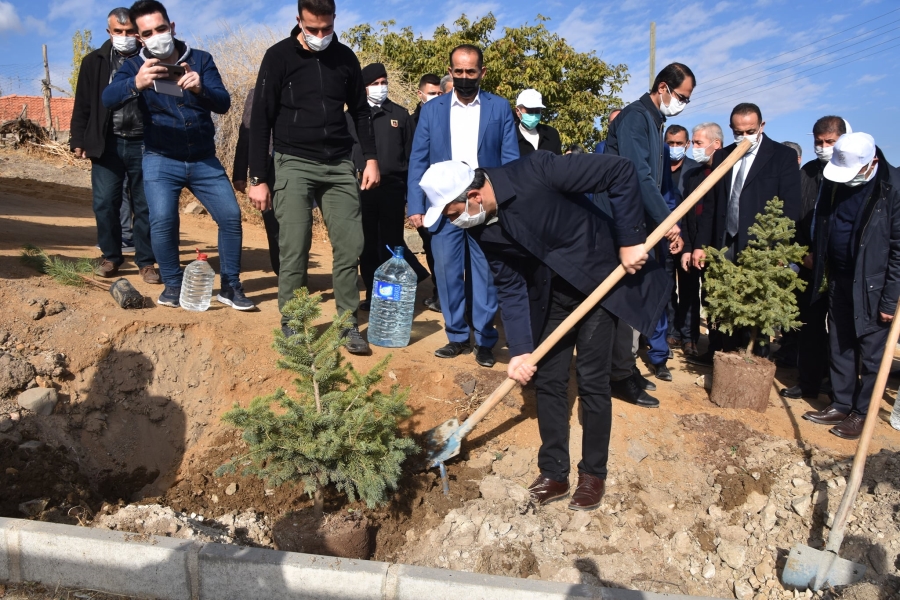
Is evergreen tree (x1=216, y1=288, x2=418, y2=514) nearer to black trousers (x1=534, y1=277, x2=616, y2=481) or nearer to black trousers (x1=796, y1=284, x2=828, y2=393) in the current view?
black trousers (x1=534, y1=277, x2=616, y2=481)

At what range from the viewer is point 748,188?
5.82 m

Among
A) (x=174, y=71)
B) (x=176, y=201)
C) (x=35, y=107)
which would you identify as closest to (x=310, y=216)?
(x=176, y=201)

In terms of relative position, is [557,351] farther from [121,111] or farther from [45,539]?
[121,111]

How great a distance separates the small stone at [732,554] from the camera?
3.91 metres

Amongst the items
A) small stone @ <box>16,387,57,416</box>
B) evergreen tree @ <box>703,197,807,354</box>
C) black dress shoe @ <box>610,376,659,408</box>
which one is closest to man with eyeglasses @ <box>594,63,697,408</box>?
black dress shoe @ <box>610,376,659,408</box>

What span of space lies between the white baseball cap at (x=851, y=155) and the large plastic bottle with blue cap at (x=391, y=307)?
125 inches

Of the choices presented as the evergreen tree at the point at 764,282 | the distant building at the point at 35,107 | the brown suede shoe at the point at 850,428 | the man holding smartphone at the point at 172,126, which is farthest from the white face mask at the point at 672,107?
the distant building at the point at 35,107

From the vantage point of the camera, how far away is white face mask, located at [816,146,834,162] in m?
5.43

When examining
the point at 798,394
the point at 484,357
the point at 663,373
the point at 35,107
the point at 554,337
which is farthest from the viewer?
the point at 35,107

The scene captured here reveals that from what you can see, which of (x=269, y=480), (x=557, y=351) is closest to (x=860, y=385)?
(x=557, y=351)

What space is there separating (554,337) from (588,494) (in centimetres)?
98

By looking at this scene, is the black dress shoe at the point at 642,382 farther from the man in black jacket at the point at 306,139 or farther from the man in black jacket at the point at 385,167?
the man in black jacket at the point at 385,167

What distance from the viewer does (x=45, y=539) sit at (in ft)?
10.2

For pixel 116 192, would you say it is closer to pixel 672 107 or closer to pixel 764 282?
pixel 672 107
